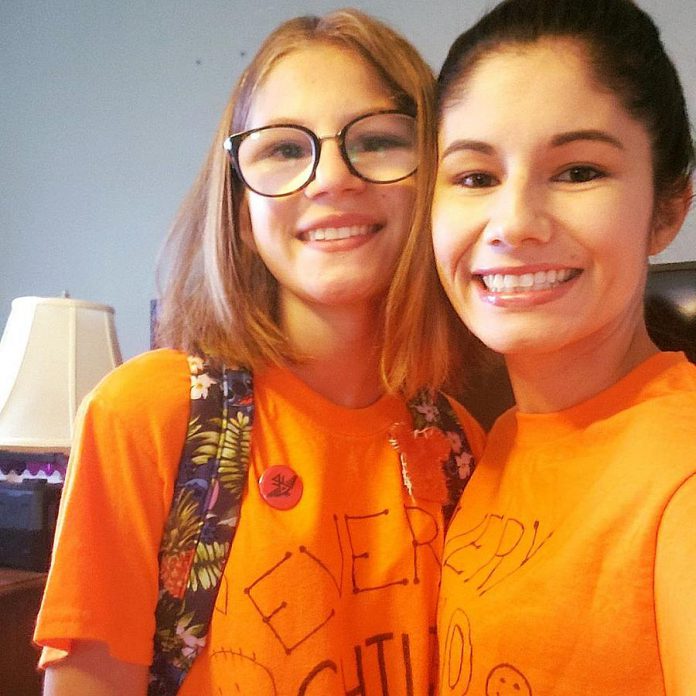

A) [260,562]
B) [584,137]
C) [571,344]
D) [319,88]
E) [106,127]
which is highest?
[106,127]

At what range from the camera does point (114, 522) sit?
840 millimetres

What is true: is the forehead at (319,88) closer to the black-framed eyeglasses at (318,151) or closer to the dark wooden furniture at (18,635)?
the black-framed eyeglasses at (318,151)

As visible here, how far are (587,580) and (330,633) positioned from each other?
0.32 m

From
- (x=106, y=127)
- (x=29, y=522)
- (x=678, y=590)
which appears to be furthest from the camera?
(x=106, y=127)

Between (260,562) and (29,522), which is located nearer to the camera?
(260,562)

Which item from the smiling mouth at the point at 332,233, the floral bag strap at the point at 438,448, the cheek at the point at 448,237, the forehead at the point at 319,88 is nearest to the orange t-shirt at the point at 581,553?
the floral bag strap at the point at 438,448

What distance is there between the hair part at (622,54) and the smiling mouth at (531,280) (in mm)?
146

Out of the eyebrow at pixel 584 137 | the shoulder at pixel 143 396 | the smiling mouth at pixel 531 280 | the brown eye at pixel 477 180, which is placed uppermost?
the eyebrow at pixel 584 137

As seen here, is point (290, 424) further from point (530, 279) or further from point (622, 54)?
point (622, 54)

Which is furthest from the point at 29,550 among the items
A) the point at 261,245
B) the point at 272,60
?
the point at 272,60

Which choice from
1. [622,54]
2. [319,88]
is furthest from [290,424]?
[622,54]

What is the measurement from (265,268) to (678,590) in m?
0.70

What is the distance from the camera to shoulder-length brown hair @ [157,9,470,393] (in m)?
0.99

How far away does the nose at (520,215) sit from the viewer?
2.50 feet
